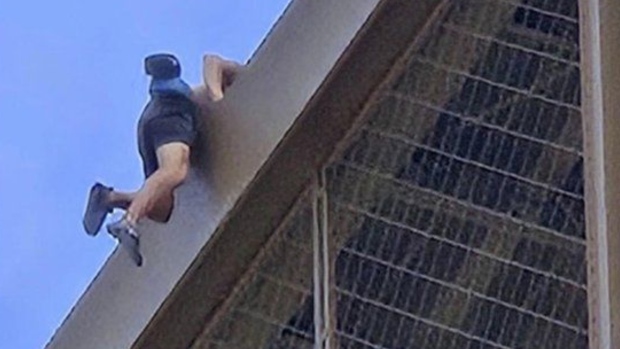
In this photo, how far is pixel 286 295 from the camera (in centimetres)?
837

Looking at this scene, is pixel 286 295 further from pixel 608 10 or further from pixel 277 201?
pixel 608 10

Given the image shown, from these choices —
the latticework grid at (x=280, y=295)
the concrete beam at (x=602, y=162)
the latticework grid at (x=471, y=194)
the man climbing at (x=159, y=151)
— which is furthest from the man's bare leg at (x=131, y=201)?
the concrete beam at (x=602, y=162)

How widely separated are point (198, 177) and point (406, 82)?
731 mm

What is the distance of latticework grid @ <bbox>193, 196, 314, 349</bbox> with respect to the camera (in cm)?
834

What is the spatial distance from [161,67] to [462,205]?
105 cm

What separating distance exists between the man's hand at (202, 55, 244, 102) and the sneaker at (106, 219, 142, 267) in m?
0.47

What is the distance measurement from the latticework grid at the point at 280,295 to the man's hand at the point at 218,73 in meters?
0.46

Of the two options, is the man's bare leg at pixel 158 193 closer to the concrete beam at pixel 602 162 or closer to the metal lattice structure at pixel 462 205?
the metal lattice structure at pixel 462 205

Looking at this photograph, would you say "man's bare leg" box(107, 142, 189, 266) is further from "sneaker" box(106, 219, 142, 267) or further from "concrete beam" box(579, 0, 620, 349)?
"concrete beam" box(579, 0, 620, 349)

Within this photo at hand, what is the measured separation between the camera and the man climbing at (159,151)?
8.38 m

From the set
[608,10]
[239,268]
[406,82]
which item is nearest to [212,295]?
[239,268]

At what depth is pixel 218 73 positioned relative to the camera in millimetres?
8570

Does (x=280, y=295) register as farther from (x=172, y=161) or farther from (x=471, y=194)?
(x=471, y=194)

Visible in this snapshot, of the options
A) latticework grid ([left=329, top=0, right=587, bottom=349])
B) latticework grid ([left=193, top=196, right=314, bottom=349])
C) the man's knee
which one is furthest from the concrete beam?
the man's knee
